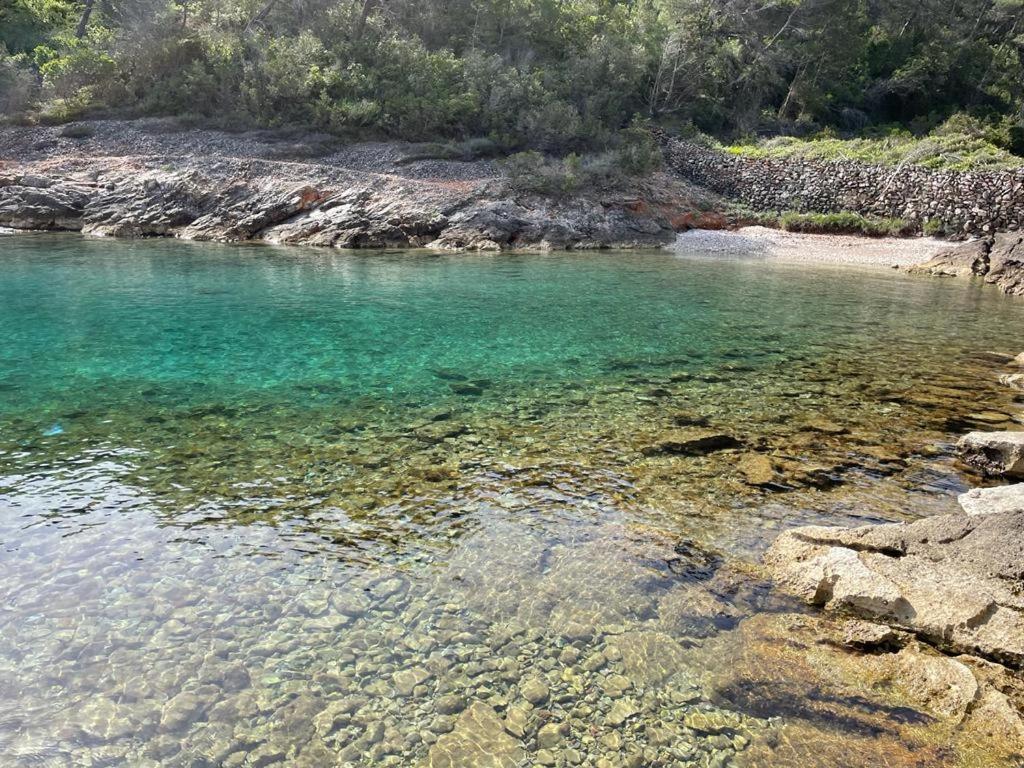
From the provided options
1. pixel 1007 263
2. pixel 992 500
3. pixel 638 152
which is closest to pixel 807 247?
pixel 1007 263

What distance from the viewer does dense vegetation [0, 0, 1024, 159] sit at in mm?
36906

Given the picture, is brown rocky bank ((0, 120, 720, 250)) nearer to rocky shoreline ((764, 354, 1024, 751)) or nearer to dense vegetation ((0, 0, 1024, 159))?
dense vegetation ((0, 0, 1024, 159))

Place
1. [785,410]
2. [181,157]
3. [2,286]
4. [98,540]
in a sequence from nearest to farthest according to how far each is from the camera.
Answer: [98,540] < [785,410] < [2,286] < [181,157]

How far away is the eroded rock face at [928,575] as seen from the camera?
4844mm

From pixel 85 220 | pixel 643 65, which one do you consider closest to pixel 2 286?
pixel 85 220

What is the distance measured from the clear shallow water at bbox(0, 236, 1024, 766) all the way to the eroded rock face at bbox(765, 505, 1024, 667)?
45cm

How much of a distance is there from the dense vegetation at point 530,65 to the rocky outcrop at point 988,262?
50.8 feet

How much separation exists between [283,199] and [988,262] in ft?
99.6

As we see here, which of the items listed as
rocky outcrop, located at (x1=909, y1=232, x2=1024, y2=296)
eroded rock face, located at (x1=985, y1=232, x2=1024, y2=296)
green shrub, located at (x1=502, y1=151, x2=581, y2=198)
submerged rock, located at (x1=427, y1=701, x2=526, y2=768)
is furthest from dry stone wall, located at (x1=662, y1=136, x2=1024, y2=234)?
submerged rock, located at (x1=427, y1=701, x2=526, y2=768)

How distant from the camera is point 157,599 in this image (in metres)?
5.16

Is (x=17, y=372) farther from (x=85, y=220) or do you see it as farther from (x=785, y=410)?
(x=85, y=220)

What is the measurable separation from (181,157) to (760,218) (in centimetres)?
2997

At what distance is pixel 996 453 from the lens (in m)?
7.82

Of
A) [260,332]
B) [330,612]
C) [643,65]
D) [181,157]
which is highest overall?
[643,65]
